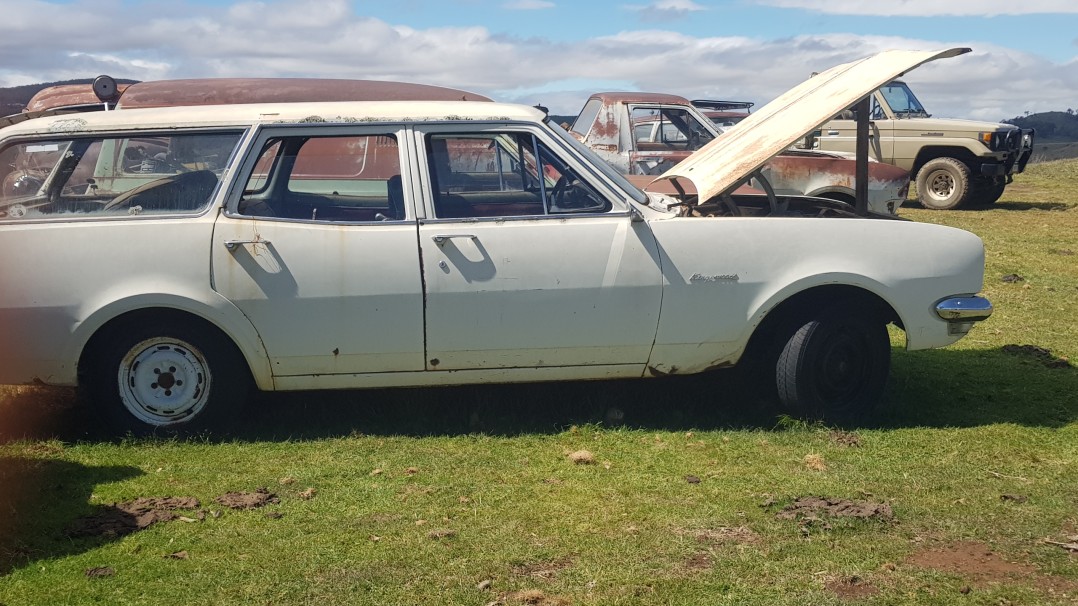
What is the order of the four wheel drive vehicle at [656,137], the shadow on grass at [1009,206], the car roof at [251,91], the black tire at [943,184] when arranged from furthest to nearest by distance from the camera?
the shadow on grass at [1009,206] < the black tire at [943,184] < the four wheel drive vehicle at [656,137] < the car roof at [251,91]

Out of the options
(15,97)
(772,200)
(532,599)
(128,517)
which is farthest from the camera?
(15,97)

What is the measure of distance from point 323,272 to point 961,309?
3189 millimetres

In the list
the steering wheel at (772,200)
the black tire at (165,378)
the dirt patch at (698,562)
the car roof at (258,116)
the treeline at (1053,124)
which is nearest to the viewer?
the dirt patch at (698,562)

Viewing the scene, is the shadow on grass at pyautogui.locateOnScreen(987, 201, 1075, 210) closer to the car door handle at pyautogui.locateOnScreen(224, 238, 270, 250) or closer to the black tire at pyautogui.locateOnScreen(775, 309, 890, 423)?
the black tire at pyautogui.locateOnScreen(775, 309, 890, 423)

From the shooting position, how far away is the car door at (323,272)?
196 inches

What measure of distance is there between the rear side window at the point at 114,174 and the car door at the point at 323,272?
21 cm

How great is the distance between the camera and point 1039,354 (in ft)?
22.9

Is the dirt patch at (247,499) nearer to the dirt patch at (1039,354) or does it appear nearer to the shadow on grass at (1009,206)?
the dirt patch at (1039,354)

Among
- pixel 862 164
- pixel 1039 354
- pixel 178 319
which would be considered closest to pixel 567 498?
pixel 178 319

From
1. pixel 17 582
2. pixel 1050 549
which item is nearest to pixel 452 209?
pixel 17 582

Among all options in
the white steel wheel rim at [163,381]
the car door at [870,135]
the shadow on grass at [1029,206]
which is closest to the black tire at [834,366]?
the white steel wheel rim at [163,381]

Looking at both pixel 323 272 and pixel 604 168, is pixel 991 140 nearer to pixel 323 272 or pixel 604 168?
pixel 604 168

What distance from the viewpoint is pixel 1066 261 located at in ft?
36.2

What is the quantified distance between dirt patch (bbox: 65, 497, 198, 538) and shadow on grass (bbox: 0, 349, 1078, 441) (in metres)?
0.84
